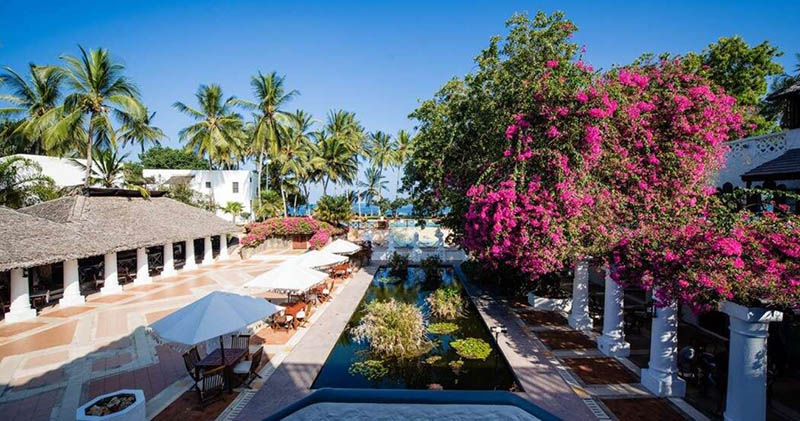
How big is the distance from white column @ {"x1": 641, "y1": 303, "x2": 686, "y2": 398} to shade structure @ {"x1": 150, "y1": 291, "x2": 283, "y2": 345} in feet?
29.3

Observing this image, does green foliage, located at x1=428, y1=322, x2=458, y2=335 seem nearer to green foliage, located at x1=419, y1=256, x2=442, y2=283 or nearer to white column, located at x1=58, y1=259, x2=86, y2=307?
green foliage, located at x1=419, y1=256, x2=442, y2=283

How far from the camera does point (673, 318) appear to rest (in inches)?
325

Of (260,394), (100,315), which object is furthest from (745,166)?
(100,315)

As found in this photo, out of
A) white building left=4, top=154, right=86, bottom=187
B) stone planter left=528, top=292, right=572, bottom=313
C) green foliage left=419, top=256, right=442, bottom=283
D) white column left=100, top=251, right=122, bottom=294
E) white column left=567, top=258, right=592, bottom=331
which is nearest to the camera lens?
white column left=567, top=258, right=592, bottom=331

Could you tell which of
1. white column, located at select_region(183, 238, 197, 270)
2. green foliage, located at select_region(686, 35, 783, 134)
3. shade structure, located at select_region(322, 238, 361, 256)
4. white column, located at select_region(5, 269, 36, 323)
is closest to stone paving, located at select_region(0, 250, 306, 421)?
white column, located at select_region(5, 269, 36, 323)

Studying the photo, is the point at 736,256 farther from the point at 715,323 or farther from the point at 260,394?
the point at 260,394

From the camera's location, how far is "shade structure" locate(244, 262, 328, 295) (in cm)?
1226

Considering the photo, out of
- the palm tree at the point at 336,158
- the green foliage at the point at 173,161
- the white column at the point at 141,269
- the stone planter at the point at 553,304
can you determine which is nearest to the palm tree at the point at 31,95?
the white column at the point at 141,269

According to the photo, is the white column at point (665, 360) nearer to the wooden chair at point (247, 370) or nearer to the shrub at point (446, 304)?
the shrub at point (446, 304)

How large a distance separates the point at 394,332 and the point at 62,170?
2980cm

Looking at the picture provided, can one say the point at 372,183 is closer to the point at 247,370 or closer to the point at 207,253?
the point at 207,253

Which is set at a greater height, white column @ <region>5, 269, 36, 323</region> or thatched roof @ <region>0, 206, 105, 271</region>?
thatched roof @ <region>0, 206, 105, 271</region>

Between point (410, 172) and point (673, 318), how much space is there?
10.8 metres

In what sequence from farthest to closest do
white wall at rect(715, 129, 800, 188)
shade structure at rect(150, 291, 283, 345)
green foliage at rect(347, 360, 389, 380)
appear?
white wall at rect(715, 129, 800, 188) → green foliage at rect(347, 360, 389, 380) → shade structure at rect(150, 291, 283, 345)
